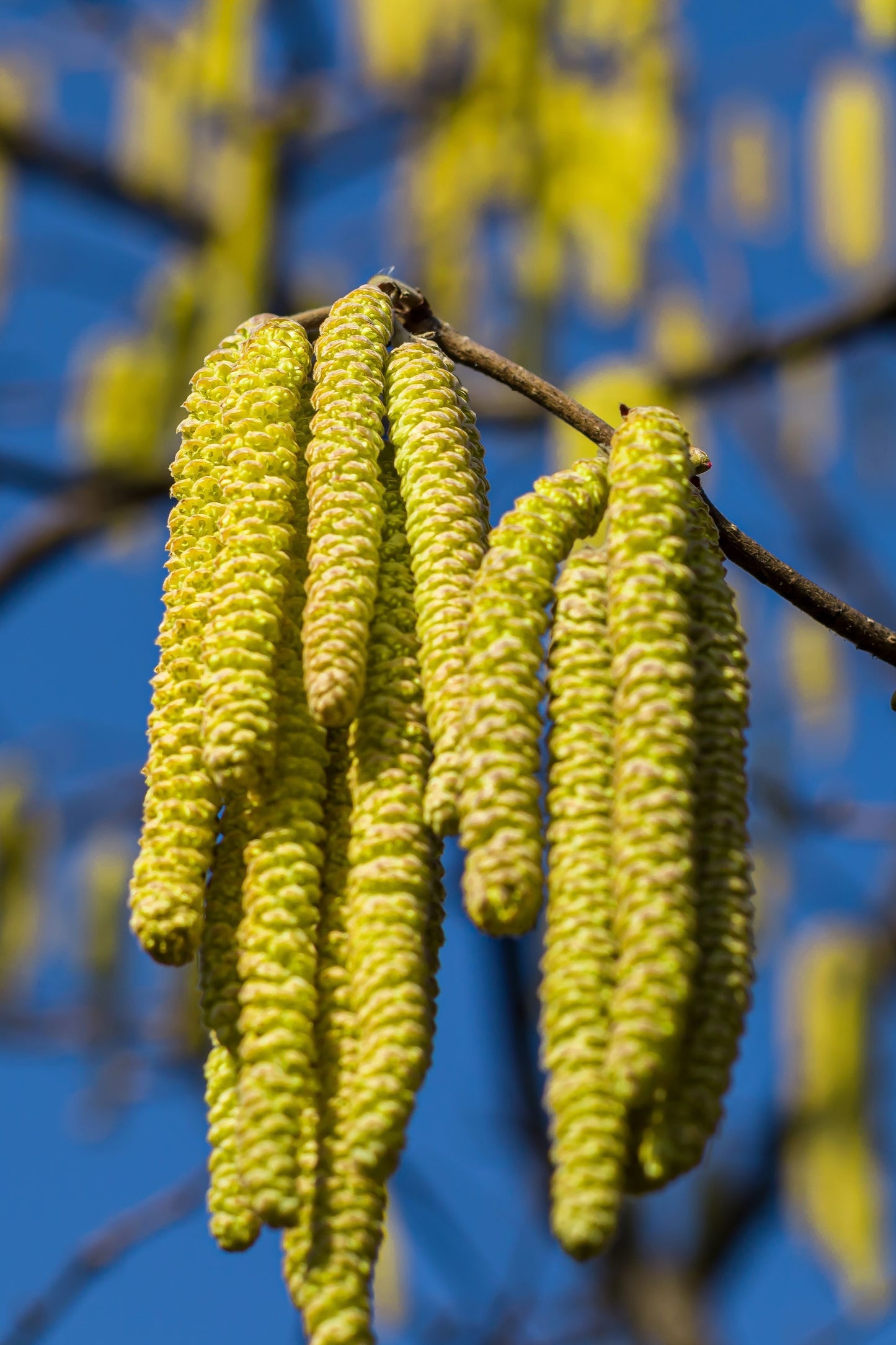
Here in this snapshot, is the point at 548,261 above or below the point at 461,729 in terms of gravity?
above

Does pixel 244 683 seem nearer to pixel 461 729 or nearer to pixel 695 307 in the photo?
pixel 461 729

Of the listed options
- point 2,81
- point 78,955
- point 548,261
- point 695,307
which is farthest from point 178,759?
point 2,81

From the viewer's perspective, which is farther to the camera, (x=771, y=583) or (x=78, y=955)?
(x=78, y=955)

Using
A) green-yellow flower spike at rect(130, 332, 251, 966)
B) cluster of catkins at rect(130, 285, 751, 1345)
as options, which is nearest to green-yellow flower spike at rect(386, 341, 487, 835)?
cluster of catkins at rect(130, 285, 751, 1345)

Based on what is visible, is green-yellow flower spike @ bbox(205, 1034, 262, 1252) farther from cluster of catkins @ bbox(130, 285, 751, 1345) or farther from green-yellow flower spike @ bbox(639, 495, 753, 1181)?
green-yellow flower spike @ bbox(639, 495, 753, 1181)

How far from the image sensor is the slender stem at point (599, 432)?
3.16ft

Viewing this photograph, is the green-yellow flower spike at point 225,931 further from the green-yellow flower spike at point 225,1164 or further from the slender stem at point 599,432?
the slender stem at point 599,432

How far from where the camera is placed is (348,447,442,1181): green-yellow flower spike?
0.71 meters

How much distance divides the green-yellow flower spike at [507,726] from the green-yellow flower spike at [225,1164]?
0.55ft

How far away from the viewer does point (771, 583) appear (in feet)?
3.25

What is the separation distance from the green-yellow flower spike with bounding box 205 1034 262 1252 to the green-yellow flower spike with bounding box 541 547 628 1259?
0.52ft

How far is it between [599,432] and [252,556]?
0.25 metres

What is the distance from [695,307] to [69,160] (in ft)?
6.03

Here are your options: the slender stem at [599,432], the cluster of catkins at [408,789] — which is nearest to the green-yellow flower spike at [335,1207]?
the cluster of catkins at [408,789]
